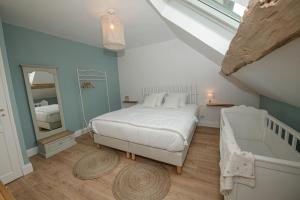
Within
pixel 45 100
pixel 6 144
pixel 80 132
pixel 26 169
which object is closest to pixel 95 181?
pixel 26 169

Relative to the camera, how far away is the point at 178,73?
11.5 feet

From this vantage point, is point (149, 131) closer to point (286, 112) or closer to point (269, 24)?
point (269, 24)

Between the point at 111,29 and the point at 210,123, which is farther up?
the point at 111,29

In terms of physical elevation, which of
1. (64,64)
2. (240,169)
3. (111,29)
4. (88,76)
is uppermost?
(111,29)

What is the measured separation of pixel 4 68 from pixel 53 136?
4.75 ft

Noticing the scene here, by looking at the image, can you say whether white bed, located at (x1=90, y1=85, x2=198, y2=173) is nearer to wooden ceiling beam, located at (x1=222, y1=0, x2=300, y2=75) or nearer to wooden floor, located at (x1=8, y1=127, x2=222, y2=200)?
wooden floor, located at (x1=8, y1=127, x2=222, y2=200)

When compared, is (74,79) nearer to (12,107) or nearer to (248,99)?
(12,107)

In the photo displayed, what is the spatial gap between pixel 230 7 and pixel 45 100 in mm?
3298

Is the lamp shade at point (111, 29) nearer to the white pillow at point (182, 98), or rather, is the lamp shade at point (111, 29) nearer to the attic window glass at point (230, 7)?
the attic window glass at point (230, 7)

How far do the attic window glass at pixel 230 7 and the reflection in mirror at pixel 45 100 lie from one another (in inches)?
118

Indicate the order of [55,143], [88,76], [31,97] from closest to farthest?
[31,97]
[55,143]
[88,76]

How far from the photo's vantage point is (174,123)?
1.97 metres

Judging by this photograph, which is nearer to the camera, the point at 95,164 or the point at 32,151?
the point at 95,164

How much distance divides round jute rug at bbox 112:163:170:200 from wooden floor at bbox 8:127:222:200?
82 mm
